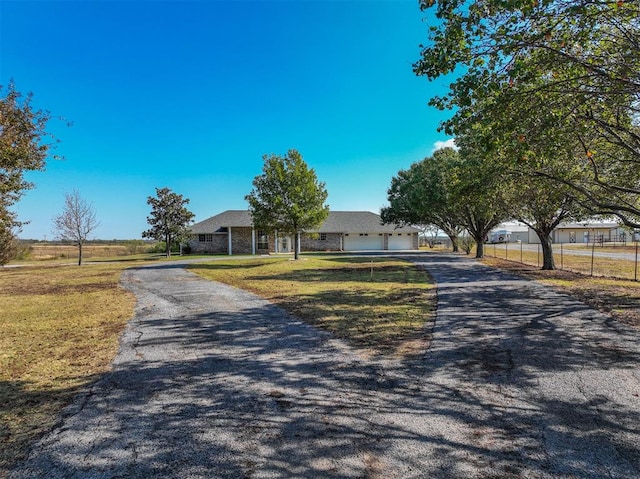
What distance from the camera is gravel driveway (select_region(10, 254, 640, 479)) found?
2.67m

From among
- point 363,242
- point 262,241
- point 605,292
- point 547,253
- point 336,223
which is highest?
point 336,223

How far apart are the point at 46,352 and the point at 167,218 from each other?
29.5m

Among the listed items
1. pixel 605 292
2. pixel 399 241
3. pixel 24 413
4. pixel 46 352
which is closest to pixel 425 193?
→ pixel 605 292

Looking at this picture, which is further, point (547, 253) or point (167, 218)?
point (167, 218)

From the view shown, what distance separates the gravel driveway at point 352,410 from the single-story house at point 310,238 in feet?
91.8

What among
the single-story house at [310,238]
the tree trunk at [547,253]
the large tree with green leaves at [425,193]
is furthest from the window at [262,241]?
the tree trunk at [547,253]

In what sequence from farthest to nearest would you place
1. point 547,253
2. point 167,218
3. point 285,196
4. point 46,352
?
point 167,218 < point 285,196 < point 547,253 < point 46,352

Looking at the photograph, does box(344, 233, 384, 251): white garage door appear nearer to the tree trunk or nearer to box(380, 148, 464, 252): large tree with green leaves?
box(380, 148, 464, 252): large tree with green leaves

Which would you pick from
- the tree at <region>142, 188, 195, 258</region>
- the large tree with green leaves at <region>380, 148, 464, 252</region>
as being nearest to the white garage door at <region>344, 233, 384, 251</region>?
the large tree with green leaves at <region>380, 148, 464, 252</region>

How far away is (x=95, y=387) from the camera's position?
417 cm

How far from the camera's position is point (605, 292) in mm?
10297

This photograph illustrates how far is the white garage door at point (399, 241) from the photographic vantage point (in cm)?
4297

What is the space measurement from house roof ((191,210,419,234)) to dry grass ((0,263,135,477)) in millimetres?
25909

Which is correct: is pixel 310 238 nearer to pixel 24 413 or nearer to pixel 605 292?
pixel 605 292
